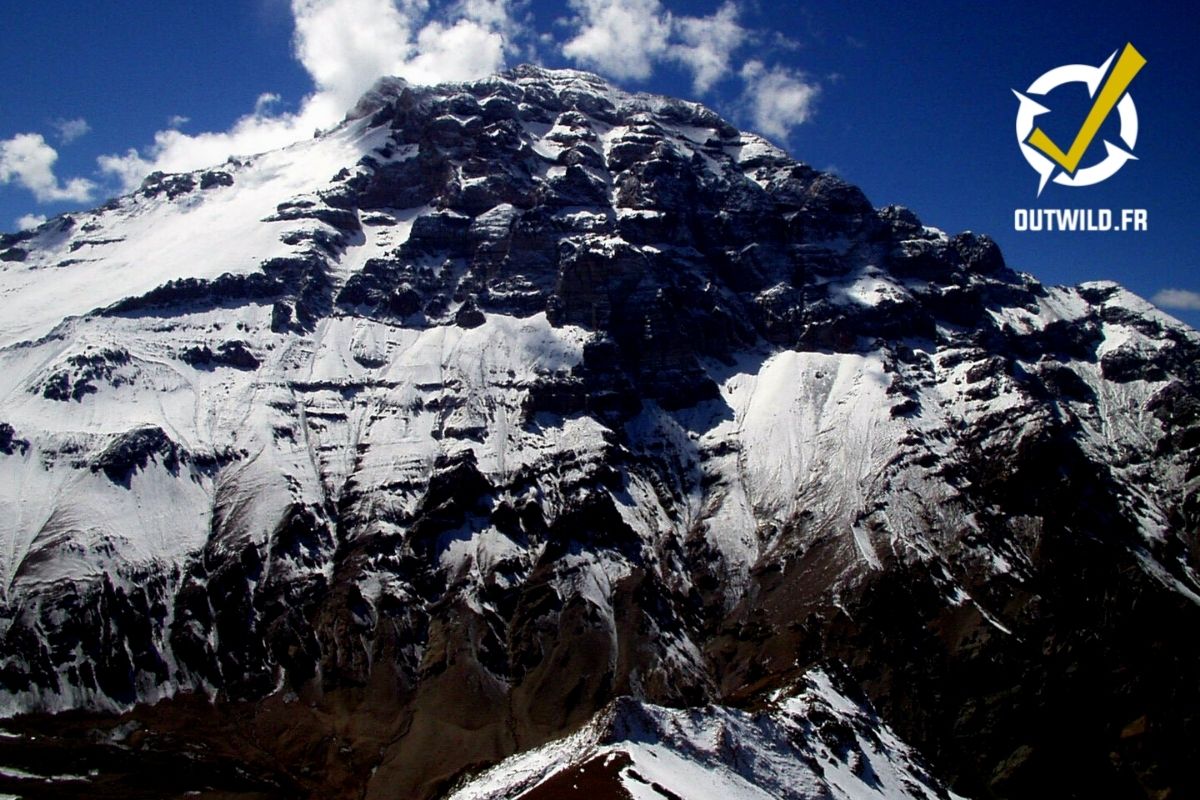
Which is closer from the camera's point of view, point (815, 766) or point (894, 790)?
point (815, 766)

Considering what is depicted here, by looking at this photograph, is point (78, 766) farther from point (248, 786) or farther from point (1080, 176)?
point (1080, 176)

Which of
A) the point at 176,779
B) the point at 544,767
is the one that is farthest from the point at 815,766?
the point at 176,779

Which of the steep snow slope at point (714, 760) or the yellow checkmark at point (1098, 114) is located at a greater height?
the yellow checkmark at point (1098, 114)

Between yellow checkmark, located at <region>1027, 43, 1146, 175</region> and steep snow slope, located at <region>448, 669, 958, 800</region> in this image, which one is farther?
yellow checkmark, located at <region>1027, 43, 1146, 175</region>

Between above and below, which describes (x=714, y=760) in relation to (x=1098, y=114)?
below

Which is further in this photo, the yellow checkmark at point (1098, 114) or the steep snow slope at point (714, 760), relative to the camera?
the yellow checkmark at point (1098, 114)

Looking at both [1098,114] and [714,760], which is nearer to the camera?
[714,760]

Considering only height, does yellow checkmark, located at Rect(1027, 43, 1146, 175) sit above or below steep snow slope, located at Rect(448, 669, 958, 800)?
above

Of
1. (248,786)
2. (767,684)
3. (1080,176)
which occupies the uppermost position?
(1080,176)
